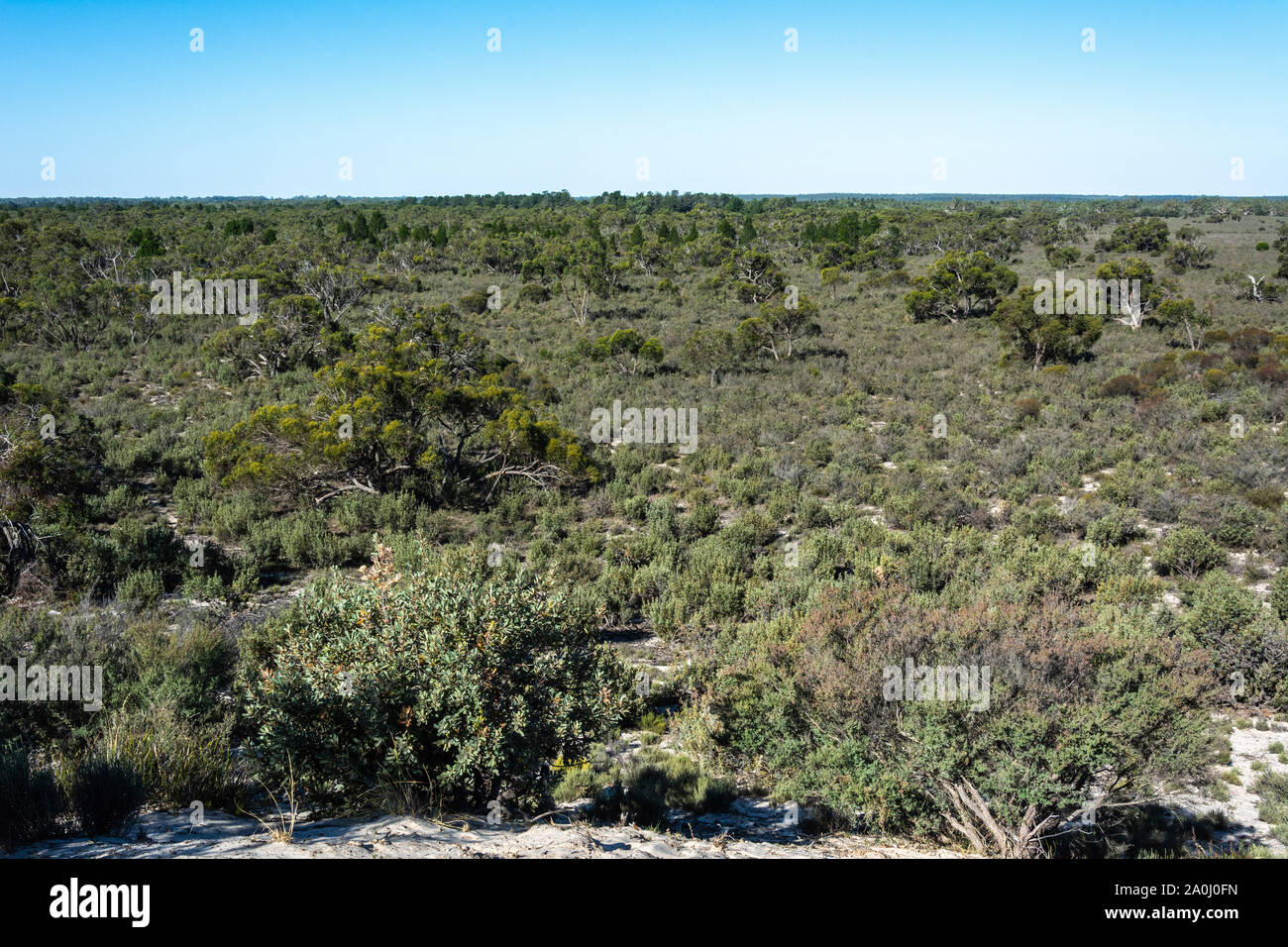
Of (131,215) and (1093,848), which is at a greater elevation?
(131,215)

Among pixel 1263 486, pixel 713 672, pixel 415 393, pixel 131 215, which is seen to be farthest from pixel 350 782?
pixel 131 215

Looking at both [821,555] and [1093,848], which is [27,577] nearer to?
[821,555]

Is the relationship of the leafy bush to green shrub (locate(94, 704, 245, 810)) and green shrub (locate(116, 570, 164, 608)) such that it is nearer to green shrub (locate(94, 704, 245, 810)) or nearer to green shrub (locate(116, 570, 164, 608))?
green shrub (locate(94, 704, 245, 810))

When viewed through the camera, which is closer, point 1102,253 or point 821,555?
point 821,555

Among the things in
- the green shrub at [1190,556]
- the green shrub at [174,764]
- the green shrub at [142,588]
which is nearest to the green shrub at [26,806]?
the green shrub at [174,764]

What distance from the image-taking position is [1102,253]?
158 ft

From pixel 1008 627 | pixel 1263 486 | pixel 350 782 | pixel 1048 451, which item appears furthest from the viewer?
pixel 1048 451

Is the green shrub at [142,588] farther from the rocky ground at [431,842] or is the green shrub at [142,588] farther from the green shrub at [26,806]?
the rocky ground at [431,842]

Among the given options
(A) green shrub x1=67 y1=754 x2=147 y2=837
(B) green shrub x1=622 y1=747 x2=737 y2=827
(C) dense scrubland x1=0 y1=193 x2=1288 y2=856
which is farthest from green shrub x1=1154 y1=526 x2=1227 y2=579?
(A) green shrub x1=67 y1=754 x2=147 y2=837

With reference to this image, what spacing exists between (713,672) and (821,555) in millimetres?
3988

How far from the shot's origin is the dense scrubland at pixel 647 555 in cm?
492

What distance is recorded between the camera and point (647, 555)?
1206 cm

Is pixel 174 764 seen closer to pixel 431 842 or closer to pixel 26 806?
pixel 26 806

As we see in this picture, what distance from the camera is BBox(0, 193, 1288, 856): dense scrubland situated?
4918 mm
